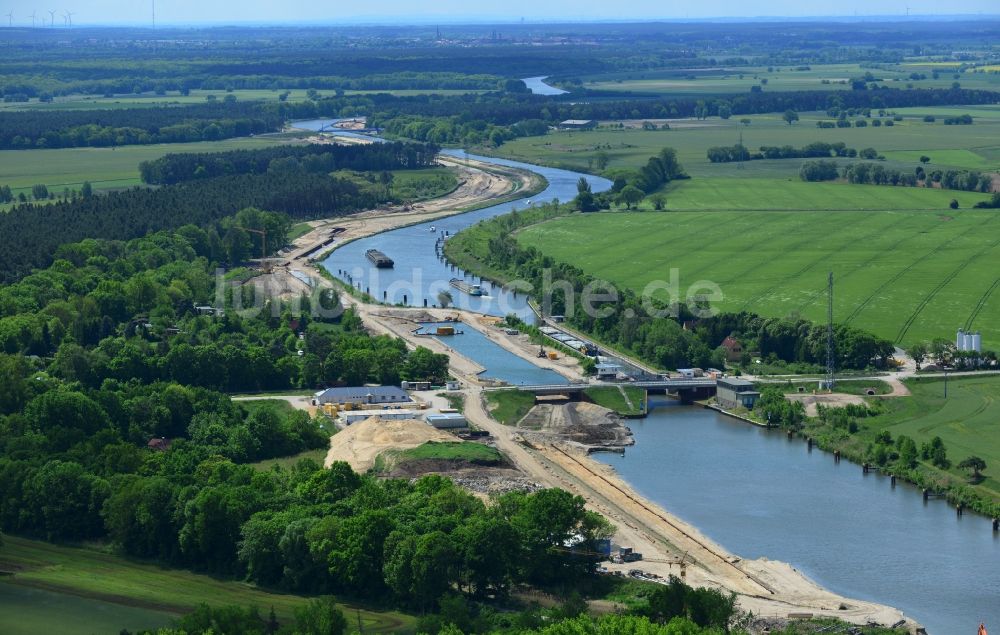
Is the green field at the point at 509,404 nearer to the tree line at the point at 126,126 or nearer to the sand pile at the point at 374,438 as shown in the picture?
the sand pile at the point at 374,438

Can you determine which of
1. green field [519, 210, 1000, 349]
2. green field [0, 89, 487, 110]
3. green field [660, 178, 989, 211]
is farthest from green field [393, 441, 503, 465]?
green field [0, 89, 487, 110]

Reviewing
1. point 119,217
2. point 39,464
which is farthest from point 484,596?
point 119,217

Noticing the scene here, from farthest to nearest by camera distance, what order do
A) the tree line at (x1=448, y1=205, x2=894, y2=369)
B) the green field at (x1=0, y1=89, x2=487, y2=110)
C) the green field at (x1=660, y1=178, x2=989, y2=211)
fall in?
the green field at (x1=0, y1=89, x2=487, y2=110), the green field at (x1=660, y1=178, x2=989, y2=211), the tree line at (x1=448, y1=205, x2=894, y2=369)

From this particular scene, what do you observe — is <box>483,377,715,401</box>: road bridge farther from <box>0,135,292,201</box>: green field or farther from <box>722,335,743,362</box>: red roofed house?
<box>0,135,292,201</box>: green field

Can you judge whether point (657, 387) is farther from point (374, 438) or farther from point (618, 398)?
point (374, 438)

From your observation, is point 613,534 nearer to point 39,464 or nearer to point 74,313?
point 39,464

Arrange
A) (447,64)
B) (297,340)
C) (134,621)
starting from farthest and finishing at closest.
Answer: (447,64)
(297,340)
(134,621)

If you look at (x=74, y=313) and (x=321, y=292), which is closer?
(x=74, y=313)
